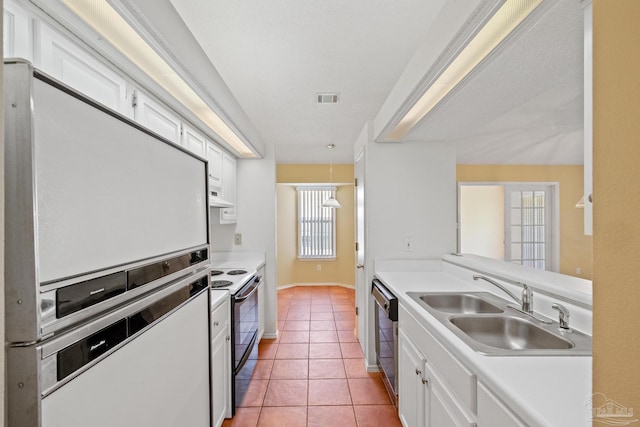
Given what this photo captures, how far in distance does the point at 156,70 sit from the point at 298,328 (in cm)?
336

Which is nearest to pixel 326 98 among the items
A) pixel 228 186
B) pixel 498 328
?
pixel 228 186

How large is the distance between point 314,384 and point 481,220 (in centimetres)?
483

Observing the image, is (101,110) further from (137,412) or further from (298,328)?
(298,328)

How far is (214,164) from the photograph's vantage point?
2771 mm

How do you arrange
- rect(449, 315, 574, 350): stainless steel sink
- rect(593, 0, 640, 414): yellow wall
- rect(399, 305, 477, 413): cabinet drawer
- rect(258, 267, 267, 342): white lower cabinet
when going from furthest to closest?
rect(258, 267, 267, 342): white lower cabinet < rect(449, 315, 574, 350): stainless steel sink < rect(399, 305, 477, 413): cabinet drawer < rect(593, 0, 640, 414): yellow wall

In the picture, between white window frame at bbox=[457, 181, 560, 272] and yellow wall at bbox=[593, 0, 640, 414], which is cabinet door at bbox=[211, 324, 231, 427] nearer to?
yellow wall at bbox=[593, 0, 640, 414]

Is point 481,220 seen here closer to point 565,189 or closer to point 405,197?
point 565,189

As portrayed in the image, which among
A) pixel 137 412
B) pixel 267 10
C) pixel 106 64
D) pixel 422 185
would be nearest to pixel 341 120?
pixel 422 185

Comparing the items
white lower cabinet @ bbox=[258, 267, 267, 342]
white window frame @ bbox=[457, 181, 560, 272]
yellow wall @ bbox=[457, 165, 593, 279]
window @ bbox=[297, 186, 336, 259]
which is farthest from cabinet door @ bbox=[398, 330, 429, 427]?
window @ bbox=[297, 186, 336, 259]

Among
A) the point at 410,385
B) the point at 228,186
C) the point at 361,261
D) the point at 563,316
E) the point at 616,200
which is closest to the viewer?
the point at 616,200

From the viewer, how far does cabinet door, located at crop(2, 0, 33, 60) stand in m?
0.85

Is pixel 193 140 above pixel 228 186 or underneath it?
above

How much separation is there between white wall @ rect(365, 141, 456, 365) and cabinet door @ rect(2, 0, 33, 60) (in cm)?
235

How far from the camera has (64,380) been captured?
2.16 ft
